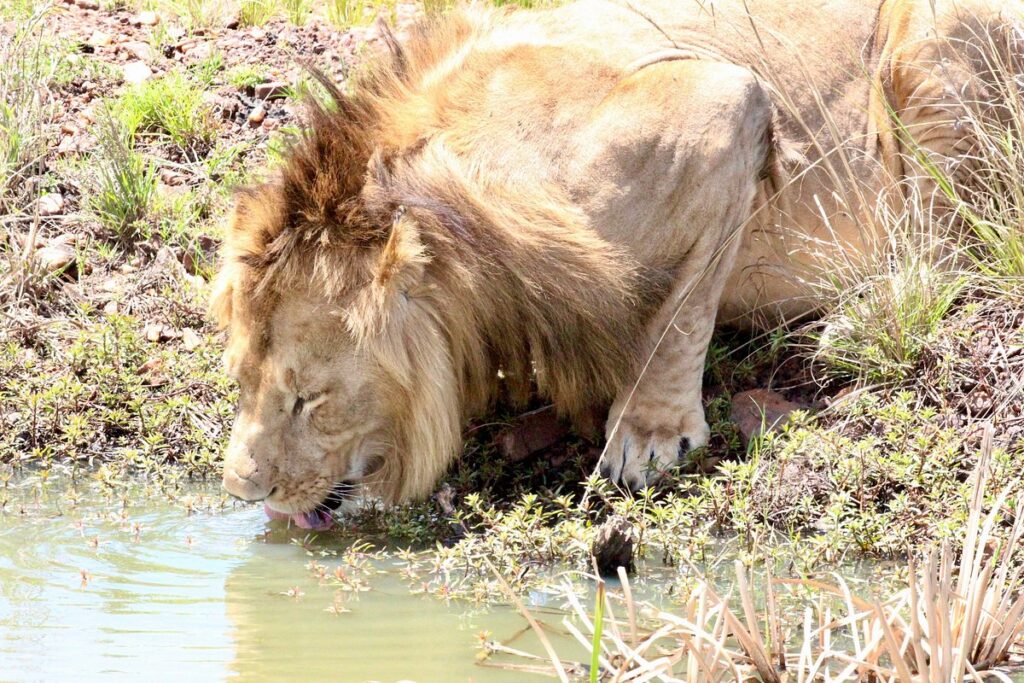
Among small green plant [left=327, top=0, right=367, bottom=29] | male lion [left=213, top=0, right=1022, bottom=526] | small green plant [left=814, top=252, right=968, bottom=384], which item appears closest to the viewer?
male lion [left=213, top=0, right=1022, bottom=526]

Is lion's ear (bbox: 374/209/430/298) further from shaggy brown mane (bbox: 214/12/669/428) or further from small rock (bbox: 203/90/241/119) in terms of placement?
small rock (bbox: 203/90/241/119)

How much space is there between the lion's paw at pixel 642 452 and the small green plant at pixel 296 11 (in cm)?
349

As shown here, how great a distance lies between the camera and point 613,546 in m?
3.87

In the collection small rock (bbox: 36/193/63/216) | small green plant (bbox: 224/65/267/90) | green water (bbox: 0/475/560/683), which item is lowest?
green water (bbox: 0/475/560/683)

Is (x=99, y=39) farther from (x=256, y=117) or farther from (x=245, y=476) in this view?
(x=245, y=476)

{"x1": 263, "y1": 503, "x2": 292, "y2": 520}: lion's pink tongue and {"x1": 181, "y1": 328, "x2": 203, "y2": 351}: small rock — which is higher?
{"x1": 181, "y1": 328, "x2": 203, "y2": 351}: small rock

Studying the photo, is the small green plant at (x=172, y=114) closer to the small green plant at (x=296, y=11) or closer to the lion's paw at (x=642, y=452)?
the small green plant at (x=296, y=11)

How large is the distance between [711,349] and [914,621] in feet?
7.65

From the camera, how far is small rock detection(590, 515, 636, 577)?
385 cm

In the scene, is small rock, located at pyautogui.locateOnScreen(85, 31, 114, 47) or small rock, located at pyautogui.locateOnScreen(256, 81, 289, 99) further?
small rock, located at pyautogui.locateOnScreen(85, 31, 114, 47)

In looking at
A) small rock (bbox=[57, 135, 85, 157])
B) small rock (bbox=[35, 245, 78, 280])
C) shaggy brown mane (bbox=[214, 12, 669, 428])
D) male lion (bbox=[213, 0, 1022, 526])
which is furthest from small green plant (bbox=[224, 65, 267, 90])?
shaggy brown mane (bbox=[214, 12, 669, 428])

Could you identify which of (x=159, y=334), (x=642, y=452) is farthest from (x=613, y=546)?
(x=159, y=334)

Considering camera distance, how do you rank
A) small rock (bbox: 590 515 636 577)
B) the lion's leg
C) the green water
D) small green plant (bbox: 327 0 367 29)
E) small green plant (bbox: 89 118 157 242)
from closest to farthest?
the green water
small rock (bbox: 590 515 636 577)
the lion's leg
small green plant (bbox: 89 118 157 242)
small green plant (bbox: 327 0 367 29)

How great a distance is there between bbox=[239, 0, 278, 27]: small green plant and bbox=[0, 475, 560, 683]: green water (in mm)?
3436
